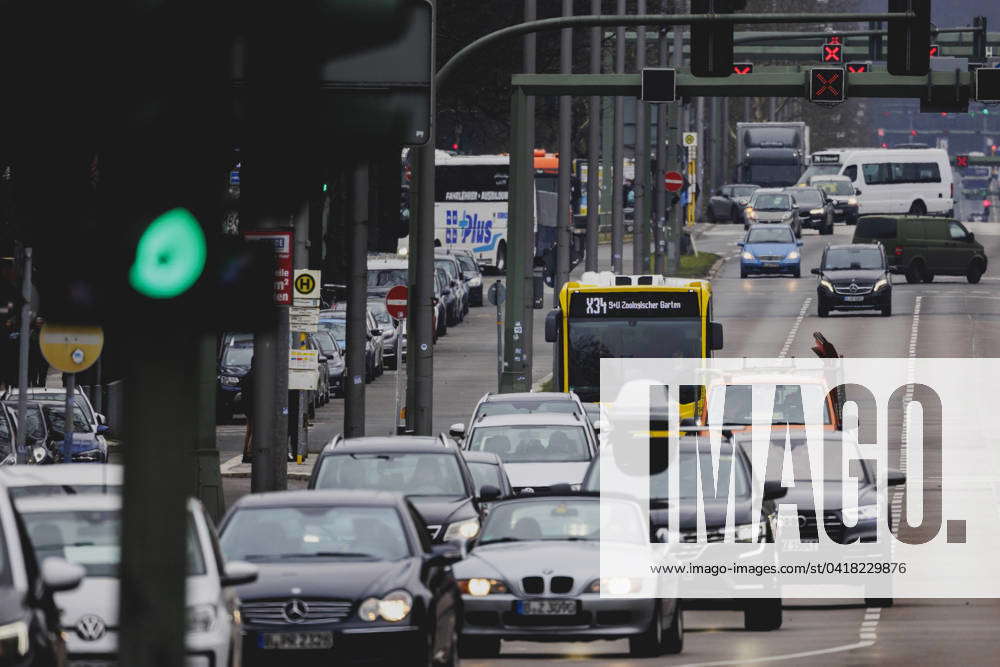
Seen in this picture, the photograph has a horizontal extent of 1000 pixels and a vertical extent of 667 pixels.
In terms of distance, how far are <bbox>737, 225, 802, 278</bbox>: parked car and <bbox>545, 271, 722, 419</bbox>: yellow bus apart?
1538 inches

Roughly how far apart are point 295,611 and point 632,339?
64.8 feet

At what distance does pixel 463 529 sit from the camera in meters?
21.3

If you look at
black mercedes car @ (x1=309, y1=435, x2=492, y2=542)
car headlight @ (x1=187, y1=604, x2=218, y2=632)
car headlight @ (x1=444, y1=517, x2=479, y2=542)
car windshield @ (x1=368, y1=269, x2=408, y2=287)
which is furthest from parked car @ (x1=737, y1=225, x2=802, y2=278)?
car headlight @ (x1=187, y1=604, x2=218, y2=632)

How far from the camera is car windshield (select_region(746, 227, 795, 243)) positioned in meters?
73.0

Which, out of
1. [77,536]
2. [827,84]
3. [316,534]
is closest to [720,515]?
[316,534]

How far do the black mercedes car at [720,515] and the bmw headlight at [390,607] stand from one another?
18.0ft

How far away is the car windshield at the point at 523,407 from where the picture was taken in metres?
30.4

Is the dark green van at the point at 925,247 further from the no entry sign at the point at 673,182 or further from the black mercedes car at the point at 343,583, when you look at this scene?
the black mercedes car at the point at 343,583

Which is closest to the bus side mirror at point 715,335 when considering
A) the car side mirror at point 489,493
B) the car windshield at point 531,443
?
the car windshield at point 531,443

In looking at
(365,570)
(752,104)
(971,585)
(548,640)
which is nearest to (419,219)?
(971,585)

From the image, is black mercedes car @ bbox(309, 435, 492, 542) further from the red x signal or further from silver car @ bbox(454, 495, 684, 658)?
the red x signal

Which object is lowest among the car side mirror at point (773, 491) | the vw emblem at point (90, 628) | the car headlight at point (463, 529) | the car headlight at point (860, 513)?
the car headlight at point (463, 529)

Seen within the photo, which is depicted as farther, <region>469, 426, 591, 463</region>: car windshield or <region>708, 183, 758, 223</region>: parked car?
<region>708, 183, 758, 223</region>: parked car

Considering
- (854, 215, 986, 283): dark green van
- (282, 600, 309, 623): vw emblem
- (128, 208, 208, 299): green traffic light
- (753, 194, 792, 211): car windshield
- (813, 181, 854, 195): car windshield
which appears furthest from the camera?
(813, 181, 854, 195): car windshield
